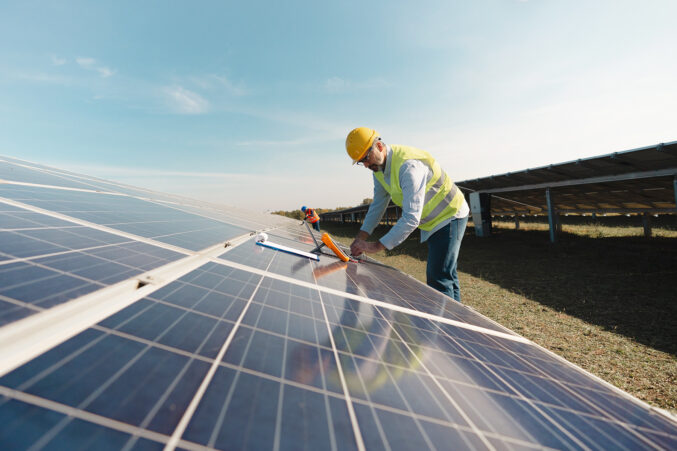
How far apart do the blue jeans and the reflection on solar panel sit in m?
1.98

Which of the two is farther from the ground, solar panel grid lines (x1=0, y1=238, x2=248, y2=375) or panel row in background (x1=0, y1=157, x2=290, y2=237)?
panel row in background (x1=0, y1=157, x2=290, y2=237)

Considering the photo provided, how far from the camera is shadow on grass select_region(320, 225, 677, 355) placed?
5.77 meters

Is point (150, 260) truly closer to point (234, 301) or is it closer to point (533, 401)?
point (234, 301)

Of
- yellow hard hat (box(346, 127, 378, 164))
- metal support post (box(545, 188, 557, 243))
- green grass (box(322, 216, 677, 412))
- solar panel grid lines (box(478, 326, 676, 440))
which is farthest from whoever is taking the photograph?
metal support post (box(545, 188, 557, 243))

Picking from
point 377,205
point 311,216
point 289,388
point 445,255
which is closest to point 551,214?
point 311,216

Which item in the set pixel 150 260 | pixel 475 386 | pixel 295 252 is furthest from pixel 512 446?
pixel 295 252

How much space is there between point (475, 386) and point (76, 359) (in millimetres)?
1710

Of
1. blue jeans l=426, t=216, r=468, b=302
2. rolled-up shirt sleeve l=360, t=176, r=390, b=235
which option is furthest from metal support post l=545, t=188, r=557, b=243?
rolled-up shirt sleeve l=360, t=176, r=390, b=235

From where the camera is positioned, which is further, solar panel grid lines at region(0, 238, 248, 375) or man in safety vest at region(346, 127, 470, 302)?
man in safety vest at region(346, 127, 470, 302)

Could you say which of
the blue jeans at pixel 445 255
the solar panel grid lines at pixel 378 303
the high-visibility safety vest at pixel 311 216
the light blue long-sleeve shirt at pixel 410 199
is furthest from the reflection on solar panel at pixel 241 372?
the high-visibility safety vest at pixel 311 216

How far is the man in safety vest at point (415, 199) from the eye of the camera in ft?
11.3

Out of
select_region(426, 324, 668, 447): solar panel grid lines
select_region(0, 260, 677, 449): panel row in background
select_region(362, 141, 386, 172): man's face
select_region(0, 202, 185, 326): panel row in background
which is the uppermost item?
select_region(362, 141, 386, 172): man's face

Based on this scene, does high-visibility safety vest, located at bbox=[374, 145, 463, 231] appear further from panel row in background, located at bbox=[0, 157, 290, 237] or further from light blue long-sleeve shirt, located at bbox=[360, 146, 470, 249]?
panel row in background, located at bbox=[0, 157, 290, 237]

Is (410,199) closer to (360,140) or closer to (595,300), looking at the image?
(360,140)
